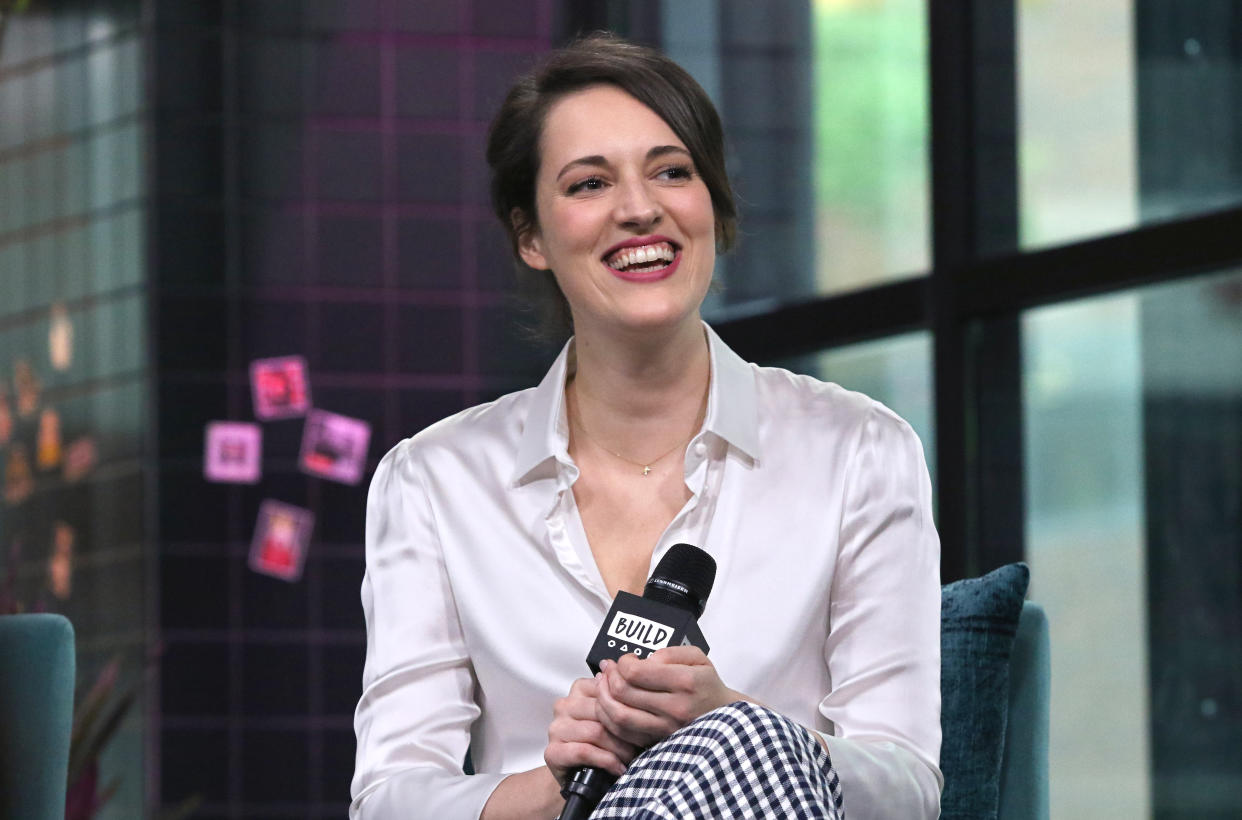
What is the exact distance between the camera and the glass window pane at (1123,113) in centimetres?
289

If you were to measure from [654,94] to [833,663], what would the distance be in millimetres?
593

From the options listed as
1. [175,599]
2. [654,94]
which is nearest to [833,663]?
[654,94]

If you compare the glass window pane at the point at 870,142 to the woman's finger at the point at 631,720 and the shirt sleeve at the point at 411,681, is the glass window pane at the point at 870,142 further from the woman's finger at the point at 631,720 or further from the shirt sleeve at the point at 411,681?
the woman's finger at the point at 631,720

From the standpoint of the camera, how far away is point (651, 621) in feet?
4.05

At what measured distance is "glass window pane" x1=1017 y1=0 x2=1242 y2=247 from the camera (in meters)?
2.89

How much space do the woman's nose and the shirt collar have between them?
185 mm

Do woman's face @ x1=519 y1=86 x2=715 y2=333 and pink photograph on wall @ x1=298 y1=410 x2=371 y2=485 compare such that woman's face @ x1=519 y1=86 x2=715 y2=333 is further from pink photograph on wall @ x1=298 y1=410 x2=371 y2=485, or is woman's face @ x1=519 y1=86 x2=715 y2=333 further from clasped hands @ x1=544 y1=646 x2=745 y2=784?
pink photograph on wall @ x1=298 y1=410 x2=371 y2=485

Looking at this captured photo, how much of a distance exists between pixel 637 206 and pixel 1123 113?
6.06ft

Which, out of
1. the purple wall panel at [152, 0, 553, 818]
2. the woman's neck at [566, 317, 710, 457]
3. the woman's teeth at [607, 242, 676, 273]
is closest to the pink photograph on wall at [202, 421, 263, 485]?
the purple wall panel at [152, 0, 553, 818]

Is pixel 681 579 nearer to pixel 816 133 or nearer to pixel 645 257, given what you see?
pixel 645 257

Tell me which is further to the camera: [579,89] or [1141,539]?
[1141,539]

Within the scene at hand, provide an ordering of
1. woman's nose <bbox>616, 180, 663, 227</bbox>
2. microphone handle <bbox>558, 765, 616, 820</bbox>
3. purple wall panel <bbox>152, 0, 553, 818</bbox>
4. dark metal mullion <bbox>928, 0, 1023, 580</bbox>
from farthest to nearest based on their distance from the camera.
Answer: purple wall panel <bbox>152, 0, 553, 818</bbox>, dark metal mullion <bbox>928, 0, 1023, 580</bbox>, woman's nose <bbox>616, 180, 663, 227</bbox>, microphone handle <bbox>558, 765, 616, 820</bbox>

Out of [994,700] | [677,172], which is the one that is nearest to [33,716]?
[677,172]

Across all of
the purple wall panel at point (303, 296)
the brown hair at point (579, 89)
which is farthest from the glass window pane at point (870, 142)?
the brown hair at point (579, 89)
